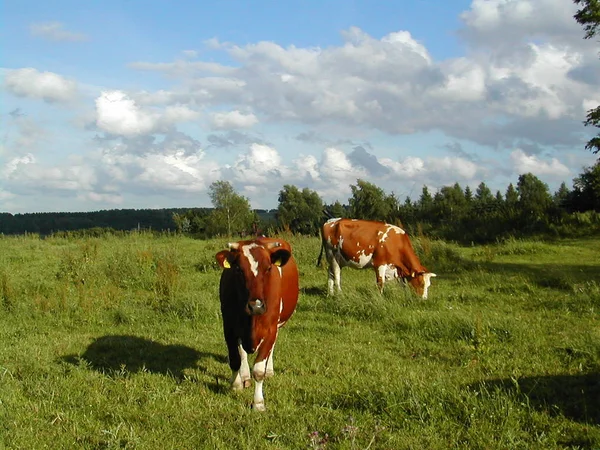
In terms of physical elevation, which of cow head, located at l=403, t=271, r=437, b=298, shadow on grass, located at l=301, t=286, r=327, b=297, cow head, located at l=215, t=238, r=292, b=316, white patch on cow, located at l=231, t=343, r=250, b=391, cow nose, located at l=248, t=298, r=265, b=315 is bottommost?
white patch on cow, located at l=231, t=343, r=250, b=391

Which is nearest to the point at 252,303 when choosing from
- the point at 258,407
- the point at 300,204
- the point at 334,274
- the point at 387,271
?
the point at 258,407

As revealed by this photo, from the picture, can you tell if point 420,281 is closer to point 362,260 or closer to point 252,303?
point 362,260

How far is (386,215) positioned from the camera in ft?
158

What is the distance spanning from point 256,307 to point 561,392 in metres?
3.23

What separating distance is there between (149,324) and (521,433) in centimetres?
705

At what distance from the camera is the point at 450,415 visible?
530cm

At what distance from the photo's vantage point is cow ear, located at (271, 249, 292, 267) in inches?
239

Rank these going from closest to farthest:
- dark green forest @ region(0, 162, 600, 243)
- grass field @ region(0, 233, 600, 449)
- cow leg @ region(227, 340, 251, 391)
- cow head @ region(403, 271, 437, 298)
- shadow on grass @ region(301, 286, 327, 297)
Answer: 1. grass field @ region(0, 233, 600, 449)
2. cow leg @ region(227, 340, 251, 391)
3. cow head @ region(403, 271, 437, 298)
4. shadow on grass @ region(301, 286, 327, 297)
5. dark green forest @ region(0, 162, 600, 243)

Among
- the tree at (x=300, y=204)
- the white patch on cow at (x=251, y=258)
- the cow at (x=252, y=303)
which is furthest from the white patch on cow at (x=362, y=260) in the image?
the tree at (x=300, y=204)

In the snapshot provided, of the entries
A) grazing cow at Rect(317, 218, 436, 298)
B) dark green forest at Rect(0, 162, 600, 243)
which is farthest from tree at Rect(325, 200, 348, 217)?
grazing cow at Rect(317, 218, 436, 298)

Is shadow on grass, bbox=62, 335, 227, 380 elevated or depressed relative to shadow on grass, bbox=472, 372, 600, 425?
depressed

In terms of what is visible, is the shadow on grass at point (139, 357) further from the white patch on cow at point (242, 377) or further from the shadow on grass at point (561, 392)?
the shadow on grass at point (561, 392)

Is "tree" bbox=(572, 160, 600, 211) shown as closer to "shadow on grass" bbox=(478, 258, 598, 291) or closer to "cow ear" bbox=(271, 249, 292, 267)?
"shadow on grass" bbox=(478, 258, 598, 291)

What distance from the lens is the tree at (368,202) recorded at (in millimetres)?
51812
